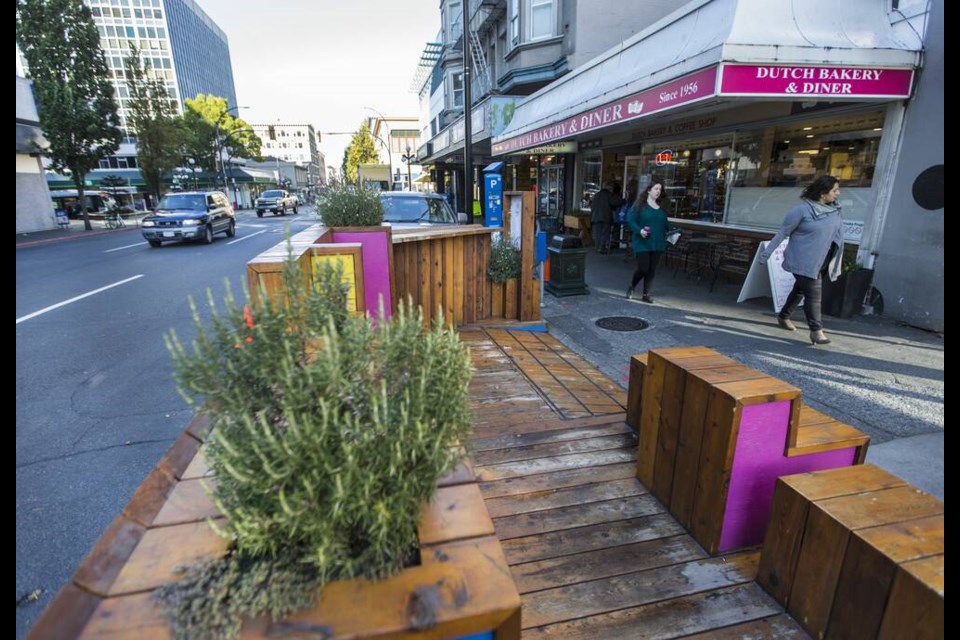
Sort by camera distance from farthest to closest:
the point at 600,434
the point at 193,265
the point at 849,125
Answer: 1. the point at 193,265
2. the point at 849,125
3. the point at 600,434

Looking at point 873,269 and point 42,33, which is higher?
point 42,33

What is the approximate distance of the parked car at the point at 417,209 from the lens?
720 cm

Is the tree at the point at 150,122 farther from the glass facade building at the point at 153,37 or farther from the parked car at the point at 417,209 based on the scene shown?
the glass facade building at the point at 153,37

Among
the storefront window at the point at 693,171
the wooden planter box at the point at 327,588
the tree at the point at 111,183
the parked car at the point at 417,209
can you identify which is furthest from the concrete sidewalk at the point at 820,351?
the tree at the point at 111,183

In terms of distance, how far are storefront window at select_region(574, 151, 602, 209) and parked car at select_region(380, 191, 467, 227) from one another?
7.30m

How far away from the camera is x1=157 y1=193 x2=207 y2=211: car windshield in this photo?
15554mm

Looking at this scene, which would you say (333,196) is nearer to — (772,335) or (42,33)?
(772,335)

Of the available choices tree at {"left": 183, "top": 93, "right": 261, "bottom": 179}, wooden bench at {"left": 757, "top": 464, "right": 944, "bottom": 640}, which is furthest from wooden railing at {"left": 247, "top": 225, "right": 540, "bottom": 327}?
tree at {"left": 183, "top": 93, "right": 261, "bottom": 179}

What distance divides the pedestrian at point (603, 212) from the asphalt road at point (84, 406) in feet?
26.9

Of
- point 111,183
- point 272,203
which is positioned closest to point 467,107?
point 272,203

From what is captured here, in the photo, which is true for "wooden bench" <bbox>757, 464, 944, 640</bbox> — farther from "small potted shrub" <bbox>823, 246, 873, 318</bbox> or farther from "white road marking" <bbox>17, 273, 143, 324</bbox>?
"white road marking" <bbox>17, 273, 143, 324</bbox>

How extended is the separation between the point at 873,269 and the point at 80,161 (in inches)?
1061

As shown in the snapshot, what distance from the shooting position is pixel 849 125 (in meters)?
6.32

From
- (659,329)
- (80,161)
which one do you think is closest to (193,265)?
(659,329)
